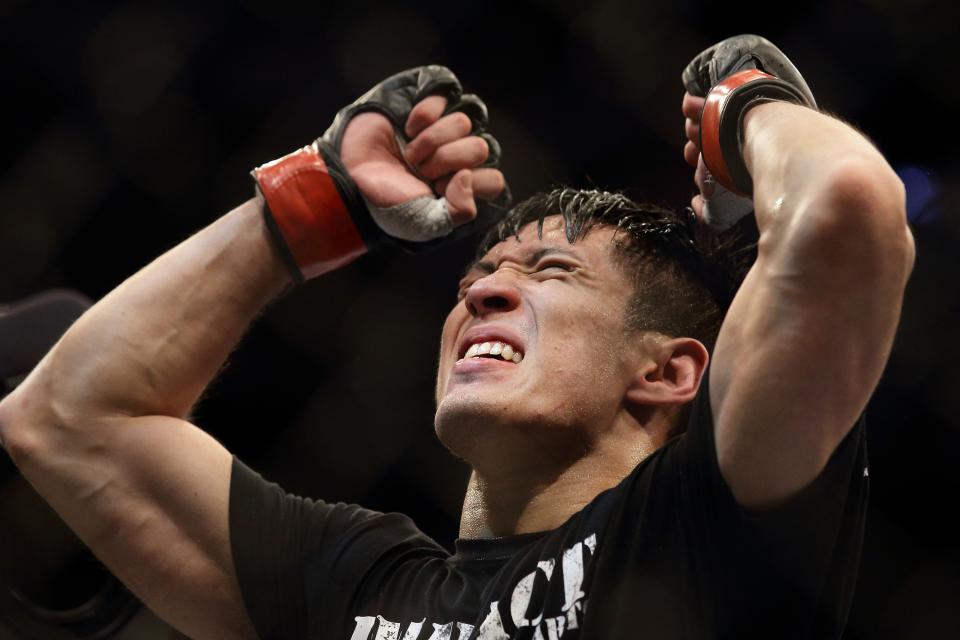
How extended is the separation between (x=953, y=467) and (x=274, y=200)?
1340mm

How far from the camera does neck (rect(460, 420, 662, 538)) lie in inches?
51.4

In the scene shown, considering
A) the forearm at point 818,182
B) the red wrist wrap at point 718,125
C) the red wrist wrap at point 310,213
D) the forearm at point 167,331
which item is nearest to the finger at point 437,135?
the red wrist wrap at point 310,213

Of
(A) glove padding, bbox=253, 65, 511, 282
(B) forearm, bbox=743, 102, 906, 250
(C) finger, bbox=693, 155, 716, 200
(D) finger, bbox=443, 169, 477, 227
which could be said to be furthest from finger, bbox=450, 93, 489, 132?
(B) forearm, bbox=743, 102, 906, 250

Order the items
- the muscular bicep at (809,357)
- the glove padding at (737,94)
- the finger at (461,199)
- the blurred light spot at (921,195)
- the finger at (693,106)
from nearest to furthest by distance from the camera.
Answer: the muscular bicep at (809,357)
the glove padding at (737,94)
the finger at (693,106)
the finger at (461,199)
the blurred light spot at (921,195)

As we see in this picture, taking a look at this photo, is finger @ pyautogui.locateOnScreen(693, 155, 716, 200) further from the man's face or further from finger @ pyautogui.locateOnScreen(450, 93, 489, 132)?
finger @ pyautogui.locateOnScreen(450, 93, 489, 132)

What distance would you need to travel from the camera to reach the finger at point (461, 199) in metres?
1.42

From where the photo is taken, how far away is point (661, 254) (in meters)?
1.50

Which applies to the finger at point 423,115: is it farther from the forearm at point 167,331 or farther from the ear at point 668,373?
the ear at point 668,373

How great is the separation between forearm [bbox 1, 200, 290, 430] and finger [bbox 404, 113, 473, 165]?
0.24 meters

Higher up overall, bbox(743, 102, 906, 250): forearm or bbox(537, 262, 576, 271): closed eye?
bbox(743, 102, 906, 250): forearm

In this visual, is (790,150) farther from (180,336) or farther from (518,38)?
(518,38)

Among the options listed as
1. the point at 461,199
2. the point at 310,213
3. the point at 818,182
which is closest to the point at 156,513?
the point at 310,213

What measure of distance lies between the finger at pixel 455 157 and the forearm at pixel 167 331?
0.25 meters

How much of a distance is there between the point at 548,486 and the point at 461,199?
0.38 meters
